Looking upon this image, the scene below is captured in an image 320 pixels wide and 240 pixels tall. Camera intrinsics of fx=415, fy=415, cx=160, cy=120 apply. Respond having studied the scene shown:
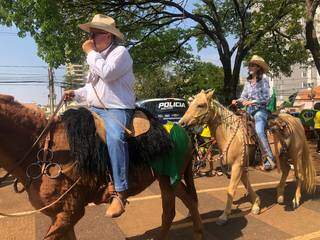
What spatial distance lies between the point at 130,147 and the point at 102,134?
1.16ft

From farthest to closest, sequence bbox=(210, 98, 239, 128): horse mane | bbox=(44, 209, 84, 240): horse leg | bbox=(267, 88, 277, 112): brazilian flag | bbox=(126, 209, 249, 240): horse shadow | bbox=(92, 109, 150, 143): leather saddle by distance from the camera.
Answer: bbox=(267, 88, 277, 112): brazilian flag < bbox=(210, 98, 239, 128): horse mane < bbox=(126, 209, 249, 240): horse shadow < bbox=(92, 109, 150, 143): leather saddle < bbox=(44, 209, 84, 240): horse leg

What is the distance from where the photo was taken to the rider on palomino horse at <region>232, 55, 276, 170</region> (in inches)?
281

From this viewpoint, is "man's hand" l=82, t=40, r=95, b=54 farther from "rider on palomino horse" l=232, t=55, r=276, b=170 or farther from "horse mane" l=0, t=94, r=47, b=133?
"rider on palomino horse" l=232, t=55, r=276, b=170

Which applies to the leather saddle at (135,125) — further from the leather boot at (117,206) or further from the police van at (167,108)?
the police van at (167,108)

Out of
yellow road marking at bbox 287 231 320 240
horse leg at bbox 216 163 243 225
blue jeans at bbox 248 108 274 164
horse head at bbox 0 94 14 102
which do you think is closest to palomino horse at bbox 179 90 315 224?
horse leg at bbox 216 163 243 225

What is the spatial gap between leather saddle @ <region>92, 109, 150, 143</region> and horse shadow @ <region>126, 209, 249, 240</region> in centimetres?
189

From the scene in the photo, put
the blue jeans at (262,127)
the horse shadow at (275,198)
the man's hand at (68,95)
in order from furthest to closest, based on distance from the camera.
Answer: the horse shadow at (275,198)
the blue jeans at (262,127)
the man's hand at (68,95)

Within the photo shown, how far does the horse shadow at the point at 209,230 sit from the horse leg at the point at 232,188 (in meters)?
0.10

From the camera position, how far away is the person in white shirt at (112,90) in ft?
13.4

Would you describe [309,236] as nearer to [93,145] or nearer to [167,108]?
[93,145]

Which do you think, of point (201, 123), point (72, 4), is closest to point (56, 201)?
point (201, 123)

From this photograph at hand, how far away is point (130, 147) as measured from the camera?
4.41m

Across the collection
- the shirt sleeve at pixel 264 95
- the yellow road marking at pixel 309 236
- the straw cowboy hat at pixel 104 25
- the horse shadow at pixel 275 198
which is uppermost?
the straw cowboy hat at pixel 104 25

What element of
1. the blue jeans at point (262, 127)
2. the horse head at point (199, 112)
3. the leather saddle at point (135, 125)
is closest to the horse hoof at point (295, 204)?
the blue jeans at point (262, 127)
